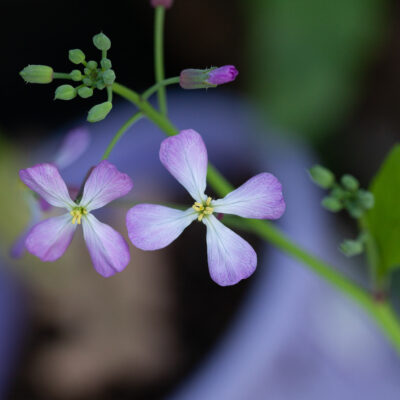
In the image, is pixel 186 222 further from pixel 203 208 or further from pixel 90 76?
pixel 90 76

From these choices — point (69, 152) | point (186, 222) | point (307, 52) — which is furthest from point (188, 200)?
point (186, 222)

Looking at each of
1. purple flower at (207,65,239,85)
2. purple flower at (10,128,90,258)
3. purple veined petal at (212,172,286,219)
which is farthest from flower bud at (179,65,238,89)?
purple flower at (10,128,90,258)

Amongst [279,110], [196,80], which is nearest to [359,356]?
[279,110]

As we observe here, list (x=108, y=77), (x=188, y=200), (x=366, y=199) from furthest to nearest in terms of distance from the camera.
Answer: (x=188, y=200) → (x=366, y=199) → (x=108, y=77)

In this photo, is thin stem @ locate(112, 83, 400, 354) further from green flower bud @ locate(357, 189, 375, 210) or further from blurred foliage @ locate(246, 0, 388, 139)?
blurred foliage @ locate(246, 0, 388, 139)

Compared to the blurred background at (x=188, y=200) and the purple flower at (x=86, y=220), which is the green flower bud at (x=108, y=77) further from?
the blurred background at (x=188, y=200)
